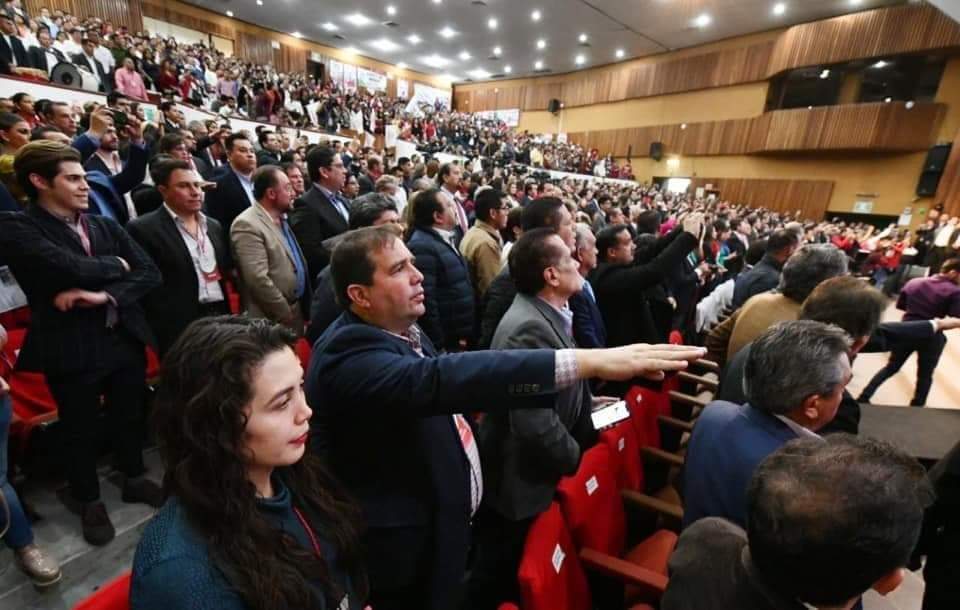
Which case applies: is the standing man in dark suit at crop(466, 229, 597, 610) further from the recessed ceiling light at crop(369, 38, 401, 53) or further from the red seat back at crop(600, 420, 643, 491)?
the recessed ceiling light at crop(369, 38, 401, 53)

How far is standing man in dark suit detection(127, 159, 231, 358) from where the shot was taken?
6.89 ft

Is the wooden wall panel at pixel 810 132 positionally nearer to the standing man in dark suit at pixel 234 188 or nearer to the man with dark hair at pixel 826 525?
the standing man in dark suit at pixel 234 188

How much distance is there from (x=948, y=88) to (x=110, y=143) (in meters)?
16.3

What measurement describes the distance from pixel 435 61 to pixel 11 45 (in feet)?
57.0

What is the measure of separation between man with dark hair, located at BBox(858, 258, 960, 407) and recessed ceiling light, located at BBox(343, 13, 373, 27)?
54.0 ft

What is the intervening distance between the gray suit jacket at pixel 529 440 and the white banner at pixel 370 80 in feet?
70.6

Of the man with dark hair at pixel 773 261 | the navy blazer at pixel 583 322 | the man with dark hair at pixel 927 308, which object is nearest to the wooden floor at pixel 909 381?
the man with dark hair at pixel 927 308

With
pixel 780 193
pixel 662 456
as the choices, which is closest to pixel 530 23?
pixel 780 193

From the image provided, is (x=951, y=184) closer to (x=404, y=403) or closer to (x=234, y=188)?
(x=234, y=188)

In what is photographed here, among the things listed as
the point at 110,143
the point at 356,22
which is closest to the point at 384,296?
the point at 110,143

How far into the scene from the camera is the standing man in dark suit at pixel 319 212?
2.99 metres

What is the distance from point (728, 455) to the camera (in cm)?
117

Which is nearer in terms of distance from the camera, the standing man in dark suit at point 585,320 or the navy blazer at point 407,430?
the navy blazer at point 407,430

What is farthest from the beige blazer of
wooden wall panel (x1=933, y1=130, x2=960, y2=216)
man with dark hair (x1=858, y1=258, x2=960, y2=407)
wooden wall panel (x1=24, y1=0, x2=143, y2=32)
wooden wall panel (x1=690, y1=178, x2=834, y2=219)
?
wooden wall panel (x1=690, y1=178, x2=834, y2=219)
